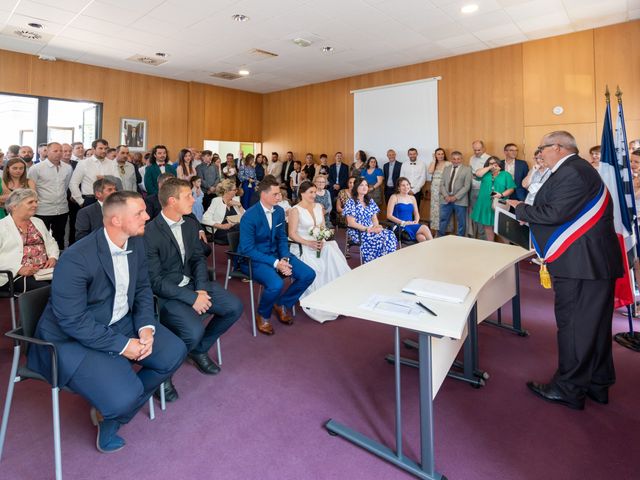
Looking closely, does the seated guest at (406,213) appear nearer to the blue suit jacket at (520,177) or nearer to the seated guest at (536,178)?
the seated guest at (536,178)

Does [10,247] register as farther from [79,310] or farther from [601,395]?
[601,395]

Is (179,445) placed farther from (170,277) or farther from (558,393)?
(558,393)

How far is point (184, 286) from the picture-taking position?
277 cm

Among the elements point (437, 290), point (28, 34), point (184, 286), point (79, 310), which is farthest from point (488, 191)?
point (28, 34)

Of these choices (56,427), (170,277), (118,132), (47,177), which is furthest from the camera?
(118,132)

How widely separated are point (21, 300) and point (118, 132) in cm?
853

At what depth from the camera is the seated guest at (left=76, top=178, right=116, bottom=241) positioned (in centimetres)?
347

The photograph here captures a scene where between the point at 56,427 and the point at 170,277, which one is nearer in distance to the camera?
the point at 56,427

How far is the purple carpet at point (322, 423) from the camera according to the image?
1863 mm

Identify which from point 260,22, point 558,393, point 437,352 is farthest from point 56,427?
point 260,22

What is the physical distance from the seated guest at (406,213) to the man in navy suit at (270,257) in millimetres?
1998

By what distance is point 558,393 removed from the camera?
7.93 feet

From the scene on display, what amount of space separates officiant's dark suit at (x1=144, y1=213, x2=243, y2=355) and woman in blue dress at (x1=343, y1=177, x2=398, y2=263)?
84.3 inches

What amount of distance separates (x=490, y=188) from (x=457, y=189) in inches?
28.7
